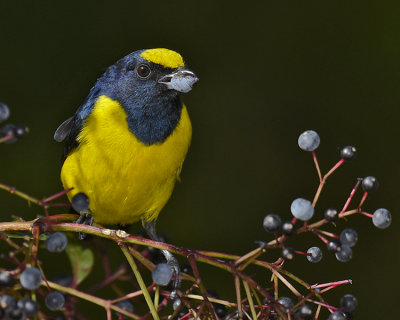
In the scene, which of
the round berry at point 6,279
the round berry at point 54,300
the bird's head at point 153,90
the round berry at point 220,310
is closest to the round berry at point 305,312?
the round berry at point 220,310

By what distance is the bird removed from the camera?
2.63 meters

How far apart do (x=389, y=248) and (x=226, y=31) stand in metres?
1.59

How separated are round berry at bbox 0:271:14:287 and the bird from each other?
1157mm

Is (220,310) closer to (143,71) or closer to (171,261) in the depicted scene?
(171,261)

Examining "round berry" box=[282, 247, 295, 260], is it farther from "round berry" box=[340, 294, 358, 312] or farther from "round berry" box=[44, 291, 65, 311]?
"round berry" box=[44, 291, 65, 311]

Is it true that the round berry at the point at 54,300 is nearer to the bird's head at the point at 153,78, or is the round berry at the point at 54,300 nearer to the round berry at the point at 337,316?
the round berry at the point at 337,316

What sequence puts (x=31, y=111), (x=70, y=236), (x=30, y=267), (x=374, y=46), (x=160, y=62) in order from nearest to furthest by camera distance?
(x=30, y=267), (x=70, y=236), (x=160, y=62), (x=31, y=111), (x=374, y=46)

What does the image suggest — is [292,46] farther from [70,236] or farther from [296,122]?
[70,236]

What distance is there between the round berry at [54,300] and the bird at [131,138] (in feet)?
3.54

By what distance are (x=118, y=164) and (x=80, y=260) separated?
0.59m

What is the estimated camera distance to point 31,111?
3686mm

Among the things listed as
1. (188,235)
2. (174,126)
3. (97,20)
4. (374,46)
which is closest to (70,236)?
(174,126)

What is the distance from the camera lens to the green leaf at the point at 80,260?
2.04m

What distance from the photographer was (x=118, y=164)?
8.57 feet
